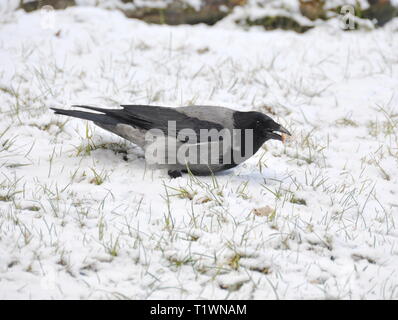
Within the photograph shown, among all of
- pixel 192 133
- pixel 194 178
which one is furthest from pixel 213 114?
pixel 194 178

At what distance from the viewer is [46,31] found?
8.41 m

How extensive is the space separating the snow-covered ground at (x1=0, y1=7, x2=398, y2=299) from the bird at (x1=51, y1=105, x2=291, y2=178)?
179 millimetres

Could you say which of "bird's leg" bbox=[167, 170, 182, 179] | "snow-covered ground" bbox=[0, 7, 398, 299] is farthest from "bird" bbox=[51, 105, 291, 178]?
"snow-covered ground" bbox=[0, 7, 398, 299]

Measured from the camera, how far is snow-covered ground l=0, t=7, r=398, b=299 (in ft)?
10.6

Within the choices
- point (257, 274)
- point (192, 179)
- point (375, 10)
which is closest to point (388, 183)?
point (192, 179)

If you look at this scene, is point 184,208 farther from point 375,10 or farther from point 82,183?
point 375,10

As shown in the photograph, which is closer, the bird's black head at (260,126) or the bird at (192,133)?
the bird at (192,133)

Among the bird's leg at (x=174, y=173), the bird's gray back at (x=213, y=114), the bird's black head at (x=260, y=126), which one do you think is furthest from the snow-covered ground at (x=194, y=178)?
the bird's gray back at (x=213, y=114)

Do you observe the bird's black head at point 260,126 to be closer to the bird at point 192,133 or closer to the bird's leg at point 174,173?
the bird at point 192,133

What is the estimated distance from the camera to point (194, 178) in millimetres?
4703

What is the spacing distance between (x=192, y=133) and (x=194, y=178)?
1.45 ft

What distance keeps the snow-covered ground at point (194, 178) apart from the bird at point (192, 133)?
0.59 feet

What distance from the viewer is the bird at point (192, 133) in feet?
15.8

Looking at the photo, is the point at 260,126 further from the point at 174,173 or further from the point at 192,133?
the point at 174,173
